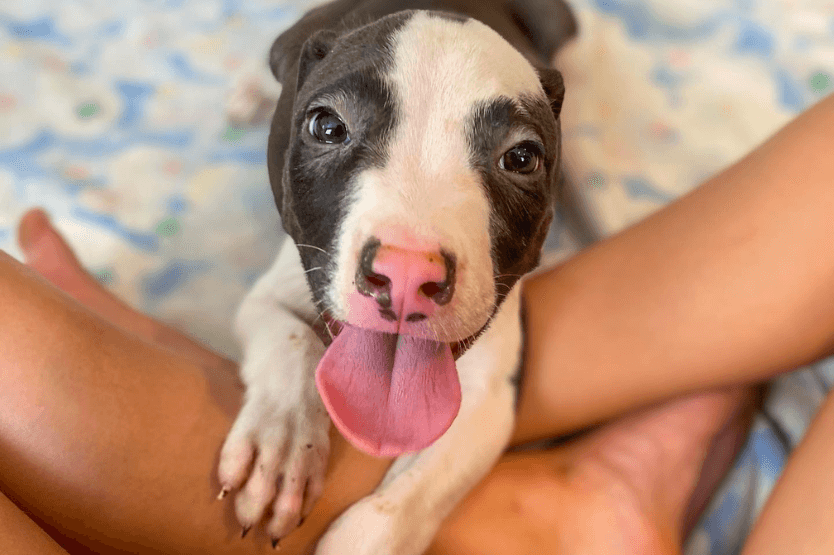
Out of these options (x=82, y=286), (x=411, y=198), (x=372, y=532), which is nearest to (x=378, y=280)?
(x=411, y=198)

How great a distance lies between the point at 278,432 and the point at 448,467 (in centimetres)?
42

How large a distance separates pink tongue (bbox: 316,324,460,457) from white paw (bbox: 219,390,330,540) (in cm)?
22

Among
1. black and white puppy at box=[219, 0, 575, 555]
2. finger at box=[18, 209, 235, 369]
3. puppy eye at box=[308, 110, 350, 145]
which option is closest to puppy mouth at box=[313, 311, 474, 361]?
black and white puppy at box=[219, 0, 575, 555]

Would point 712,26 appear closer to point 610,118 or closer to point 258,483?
point 610,118

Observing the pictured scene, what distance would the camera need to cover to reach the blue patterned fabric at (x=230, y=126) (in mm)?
2152

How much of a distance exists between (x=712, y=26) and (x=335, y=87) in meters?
2.23

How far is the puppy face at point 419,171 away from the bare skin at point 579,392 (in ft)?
1.48

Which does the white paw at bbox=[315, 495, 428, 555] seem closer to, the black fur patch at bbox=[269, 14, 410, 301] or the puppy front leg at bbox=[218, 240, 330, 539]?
the puppy front leg at bbox=[218, 240, 330, 539]

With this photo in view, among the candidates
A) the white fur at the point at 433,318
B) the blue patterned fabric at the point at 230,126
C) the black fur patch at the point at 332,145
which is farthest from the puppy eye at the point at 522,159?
the blue patterned fabric at the point at 230,126

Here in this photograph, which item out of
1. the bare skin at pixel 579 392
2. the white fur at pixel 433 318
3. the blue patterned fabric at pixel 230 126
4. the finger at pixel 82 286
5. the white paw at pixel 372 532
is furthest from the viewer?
the blue patterned fabric at pixel 230 126

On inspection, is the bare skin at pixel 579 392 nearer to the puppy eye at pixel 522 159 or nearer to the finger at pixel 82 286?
the finger at pixel 82 286

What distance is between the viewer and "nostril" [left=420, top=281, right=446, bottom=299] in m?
1.12

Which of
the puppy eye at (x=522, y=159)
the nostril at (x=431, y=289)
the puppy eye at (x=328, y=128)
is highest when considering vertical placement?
the puppy eye at (x=328, y=128)

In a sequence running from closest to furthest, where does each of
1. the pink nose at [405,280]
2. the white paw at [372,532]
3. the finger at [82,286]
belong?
the pink nose at [405,280], the white paw at [372,532], the finger at [82,286]
